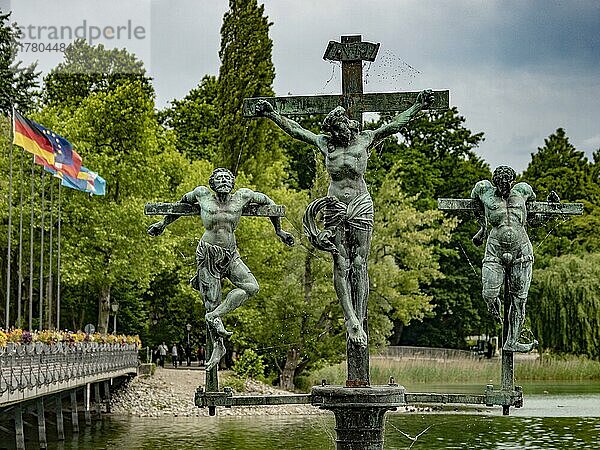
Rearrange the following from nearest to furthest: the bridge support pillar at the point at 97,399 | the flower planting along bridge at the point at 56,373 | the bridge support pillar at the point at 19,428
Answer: the flower planting along bridge at the point at 56,373 → the bridge support pillar at the point at 19,428 → the bridge support pillar at the point at 97,399

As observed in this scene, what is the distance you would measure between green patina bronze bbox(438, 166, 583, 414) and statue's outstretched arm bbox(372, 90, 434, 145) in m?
0.78

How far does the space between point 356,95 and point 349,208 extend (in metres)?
1.09

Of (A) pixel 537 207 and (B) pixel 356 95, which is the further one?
(A) pixel 537 207

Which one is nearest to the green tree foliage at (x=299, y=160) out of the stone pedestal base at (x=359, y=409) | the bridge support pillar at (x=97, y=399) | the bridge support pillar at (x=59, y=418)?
the bridge support pillar at (x=97, y=399)

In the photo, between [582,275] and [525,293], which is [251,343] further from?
[525,293]

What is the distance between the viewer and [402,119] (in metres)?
10.1

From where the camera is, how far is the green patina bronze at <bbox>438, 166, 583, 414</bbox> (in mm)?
10430

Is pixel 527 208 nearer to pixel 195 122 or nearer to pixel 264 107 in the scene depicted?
pixel 264 107

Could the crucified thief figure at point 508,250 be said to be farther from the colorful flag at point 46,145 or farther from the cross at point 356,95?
the colorful flag at point 46,145

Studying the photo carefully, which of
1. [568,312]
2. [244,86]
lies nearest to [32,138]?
[244,86]

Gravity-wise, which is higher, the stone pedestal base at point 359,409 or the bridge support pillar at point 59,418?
the stone pedestal base at point 359,409

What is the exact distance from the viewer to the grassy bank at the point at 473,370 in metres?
45.4

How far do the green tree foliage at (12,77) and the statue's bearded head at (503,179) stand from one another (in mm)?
39505

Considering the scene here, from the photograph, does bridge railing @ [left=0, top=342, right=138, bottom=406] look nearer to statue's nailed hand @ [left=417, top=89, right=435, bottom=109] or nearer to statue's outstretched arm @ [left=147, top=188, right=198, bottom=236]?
statue's outstretched arm @ [left=147, top=188, right=198, bottom=236]
